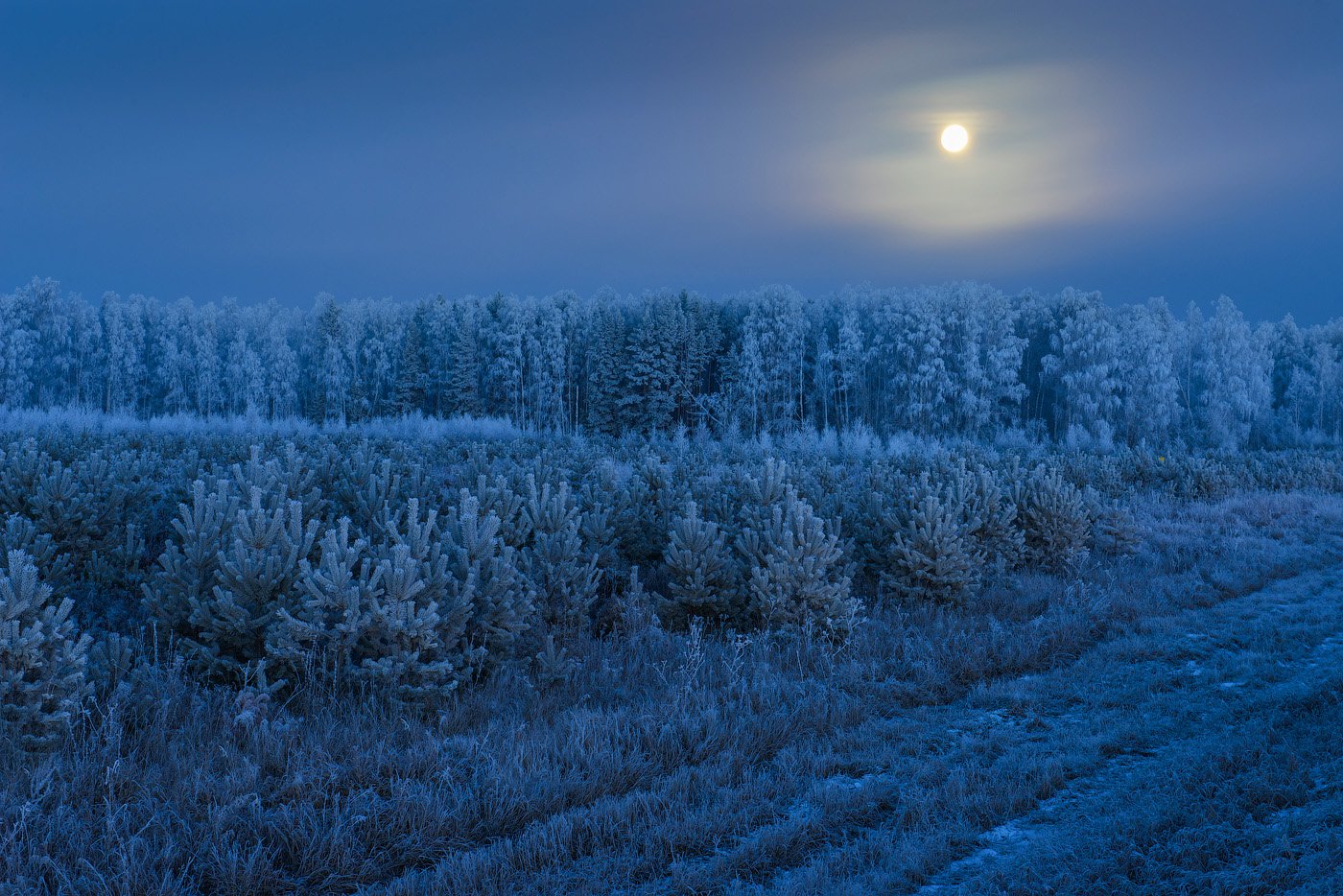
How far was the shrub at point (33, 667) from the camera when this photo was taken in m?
4.34

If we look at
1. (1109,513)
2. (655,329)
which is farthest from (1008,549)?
(655,329)

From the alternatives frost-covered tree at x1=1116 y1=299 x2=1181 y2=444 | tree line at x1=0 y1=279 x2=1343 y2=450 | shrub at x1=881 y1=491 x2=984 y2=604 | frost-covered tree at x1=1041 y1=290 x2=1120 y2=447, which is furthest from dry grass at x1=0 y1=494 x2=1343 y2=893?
frost-covered tree at x1=1116 y1=299 x2=1181 y2=444

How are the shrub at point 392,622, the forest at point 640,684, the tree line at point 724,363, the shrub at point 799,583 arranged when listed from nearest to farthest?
1. the forest at point 640,684
2. the shrub at point 392,622
3. the shrub at point 799,583
4. the tree line at point 724,363

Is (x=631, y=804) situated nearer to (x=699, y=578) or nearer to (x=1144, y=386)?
(x=699, y=578)

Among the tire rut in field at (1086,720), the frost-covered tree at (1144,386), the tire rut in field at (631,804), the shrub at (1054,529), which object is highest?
the frost-covered tree at (1144,386)

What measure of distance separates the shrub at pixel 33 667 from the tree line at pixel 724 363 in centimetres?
4278

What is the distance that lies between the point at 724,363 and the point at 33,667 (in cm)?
5646

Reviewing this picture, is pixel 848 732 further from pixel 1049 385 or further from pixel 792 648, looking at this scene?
pixel 1049 385

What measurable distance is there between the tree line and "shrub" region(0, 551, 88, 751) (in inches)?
1684

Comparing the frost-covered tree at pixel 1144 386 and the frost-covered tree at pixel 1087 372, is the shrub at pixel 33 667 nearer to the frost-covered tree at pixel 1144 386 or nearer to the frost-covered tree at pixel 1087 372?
the frost-covered tree at pixel 1087 372

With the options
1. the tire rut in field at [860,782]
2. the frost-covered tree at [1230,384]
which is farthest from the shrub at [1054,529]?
the frost-covered tree at [1230,384]

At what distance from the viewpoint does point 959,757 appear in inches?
214

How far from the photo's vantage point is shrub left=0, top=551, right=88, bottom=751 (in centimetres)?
434

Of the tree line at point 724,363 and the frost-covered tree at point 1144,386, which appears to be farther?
the tree line at point 724,363
